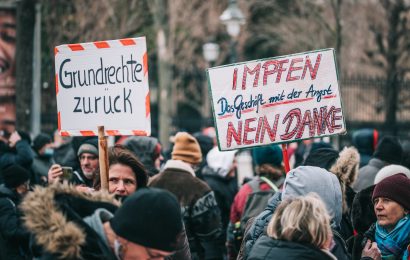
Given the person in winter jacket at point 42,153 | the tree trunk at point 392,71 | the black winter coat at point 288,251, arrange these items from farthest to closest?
the tree trunk at point 392,71 < the person in winter jacket at point 42,153 < the black winter coat at point 288,251

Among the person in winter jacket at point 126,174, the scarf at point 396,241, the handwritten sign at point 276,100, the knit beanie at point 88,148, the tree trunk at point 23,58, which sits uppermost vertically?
the tree trunk at point 23,58

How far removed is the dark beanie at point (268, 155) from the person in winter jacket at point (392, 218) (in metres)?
2.07

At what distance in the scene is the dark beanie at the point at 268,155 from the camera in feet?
26.3

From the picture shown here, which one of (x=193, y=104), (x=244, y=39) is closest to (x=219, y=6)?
(x=244, y=39)

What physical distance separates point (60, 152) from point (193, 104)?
25.4 metres

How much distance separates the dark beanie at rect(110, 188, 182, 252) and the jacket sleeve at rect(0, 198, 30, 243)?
11.8 feet

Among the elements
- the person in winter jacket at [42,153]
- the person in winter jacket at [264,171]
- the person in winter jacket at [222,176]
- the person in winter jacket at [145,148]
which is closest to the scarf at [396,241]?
the person in winter jacket at [264,171]

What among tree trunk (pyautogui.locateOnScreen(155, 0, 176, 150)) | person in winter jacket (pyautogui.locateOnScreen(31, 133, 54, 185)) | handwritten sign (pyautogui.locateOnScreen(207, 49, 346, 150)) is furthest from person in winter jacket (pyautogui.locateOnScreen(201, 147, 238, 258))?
tree trunk (pyautogui.locateOnScreen(155, 0, 176, 150))

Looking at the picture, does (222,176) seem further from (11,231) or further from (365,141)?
(11,231)

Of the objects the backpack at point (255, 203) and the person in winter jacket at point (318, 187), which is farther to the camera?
the backpack at point (255, 203)

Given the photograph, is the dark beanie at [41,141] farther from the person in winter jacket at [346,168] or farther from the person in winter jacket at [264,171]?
the person in winter jacket at [346,168]

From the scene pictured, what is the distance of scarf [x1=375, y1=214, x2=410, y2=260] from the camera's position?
5785mm

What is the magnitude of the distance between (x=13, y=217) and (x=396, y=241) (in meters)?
3.25

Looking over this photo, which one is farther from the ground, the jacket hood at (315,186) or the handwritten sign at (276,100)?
the handwritten sign at (276,100)
